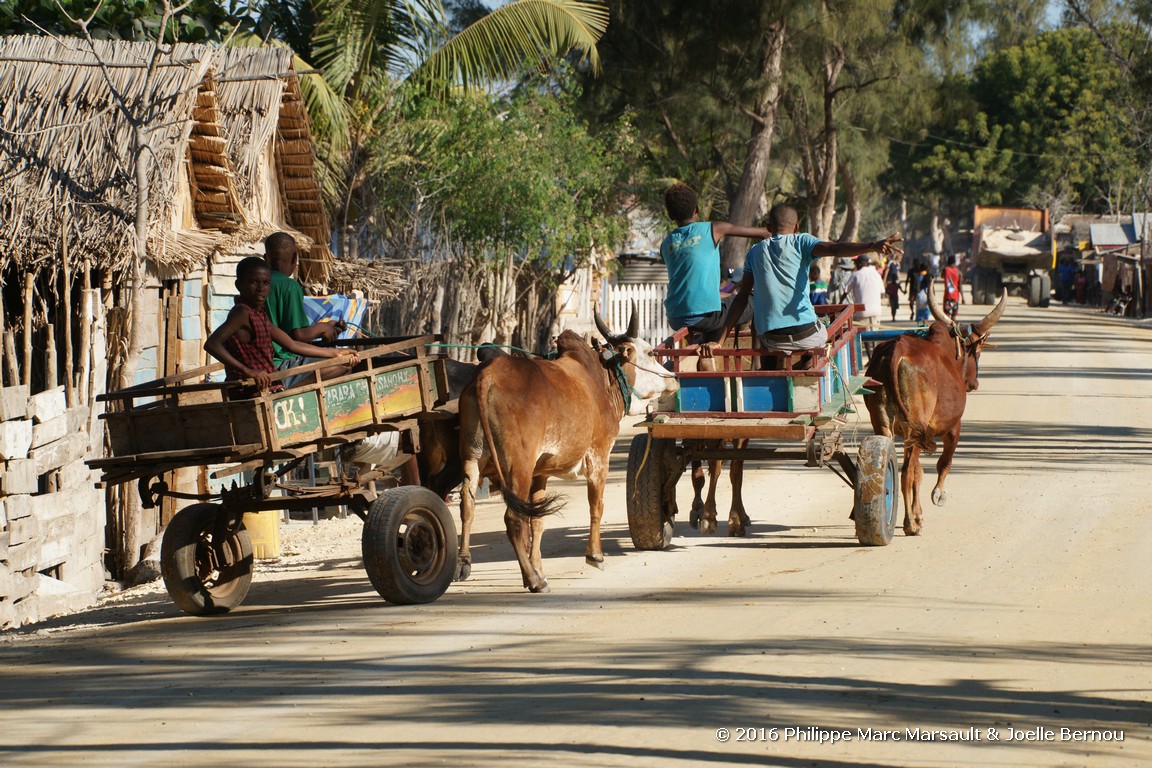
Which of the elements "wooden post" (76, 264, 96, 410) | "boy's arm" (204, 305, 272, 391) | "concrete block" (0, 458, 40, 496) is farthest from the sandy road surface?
"wooden post" (76, 264, 96, 410)

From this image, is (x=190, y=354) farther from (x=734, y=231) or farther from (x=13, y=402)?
(x=734, y=231)

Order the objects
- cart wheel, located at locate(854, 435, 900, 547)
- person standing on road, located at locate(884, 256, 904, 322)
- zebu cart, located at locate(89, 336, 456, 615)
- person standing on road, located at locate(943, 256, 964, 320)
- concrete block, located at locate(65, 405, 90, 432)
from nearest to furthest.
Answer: zebu cart, located at locate(89, 336, 456, 615) → cart wheel, located at locate(854, 435, 900, 547) → concrete block, located at locate(65, 405, 90, 432) → person standing on road, located at locate(943, 256, 964, 320) → person standing on road, located at locate(884, 256, 904, 322)

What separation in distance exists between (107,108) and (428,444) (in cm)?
521

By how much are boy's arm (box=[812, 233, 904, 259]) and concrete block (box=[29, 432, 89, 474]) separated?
5957mm

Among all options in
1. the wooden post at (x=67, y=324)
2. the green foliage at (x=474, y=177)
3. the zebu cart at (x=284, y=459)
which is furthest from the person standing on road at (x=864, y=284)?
the zebu cart at (x=284, y=459)

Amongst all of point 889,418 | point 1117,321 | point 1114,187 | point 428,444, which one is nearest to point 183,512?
point 428,444

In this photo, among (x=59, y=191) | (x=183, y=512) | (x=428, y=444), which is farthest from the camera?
(x=59, y=191)

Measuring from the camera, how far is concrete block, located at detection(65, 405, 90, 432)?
11273mm

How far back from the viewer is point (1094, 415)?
752 inches

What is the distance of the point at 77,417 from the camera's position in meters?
11.4

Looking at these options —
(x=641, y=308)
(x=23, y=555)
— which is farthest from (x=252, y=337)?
(x=641, y=308)

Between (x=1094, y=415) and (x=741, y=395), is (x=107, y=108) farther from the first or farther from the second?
(x=1094, y=415)

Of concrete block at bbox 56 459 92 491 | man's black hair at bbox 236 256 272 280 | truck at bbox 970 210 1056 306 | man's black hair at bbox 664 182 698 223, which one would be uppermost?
truck at bbox 970 210 1056 306

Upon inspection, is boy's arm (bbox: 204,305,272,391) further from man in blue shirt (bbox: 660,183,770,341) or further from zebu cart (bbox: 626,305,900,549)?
man in blue shirt (bbox: 660,183,770,341)
